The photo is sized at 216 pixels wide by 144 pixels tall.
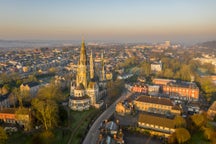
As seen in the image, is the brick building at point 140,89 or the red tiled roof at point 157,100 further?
the brick building at point 140,89

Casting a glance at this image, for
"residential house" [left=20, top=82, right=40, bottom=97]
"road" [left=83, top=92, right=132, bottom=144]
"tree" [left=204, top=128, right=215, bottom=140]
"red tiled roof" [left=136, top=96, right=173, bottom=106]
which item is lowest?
"road" [left=83, top=92, right=132, bottom=144]

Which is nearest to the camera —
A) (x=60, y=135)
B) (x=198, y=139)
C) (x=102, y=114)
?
(x=198, y=139)

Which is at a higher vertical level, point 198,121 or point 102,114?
point 198,121

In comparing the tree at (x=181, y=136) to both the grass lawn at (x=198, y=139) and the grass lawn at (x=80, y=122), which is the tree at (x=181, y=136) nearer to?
the grass lawn at (x=198, y=139)

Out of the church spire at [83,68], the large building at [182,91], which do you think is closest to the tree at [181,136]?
the church spire at [83,68]

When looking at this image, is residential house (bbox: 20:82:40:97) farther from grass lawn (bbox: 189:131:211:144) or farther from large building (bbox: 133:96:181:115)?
grass lawn (bbox: 189:131:211:144)

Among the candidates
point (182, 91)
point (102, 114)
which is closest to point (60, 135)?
point (102, 114)

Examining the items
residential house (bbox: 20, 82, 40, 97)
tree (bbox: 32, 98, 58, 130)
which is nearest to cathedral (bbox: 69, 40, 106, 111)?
tree (bbox: 32, 98, 58, 130)

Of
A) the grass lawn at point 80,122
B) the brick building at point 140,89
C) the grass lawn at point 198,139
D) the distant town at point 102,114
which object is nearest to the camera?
the grass lawn at point 198,139

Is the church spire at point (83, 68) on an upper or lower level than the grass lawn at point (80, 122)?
upper

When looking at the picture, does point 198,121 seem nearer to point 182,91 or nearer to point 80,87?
point 182,91

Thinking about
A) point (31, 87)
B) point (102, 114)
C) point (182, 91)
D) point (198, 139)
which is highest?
point (31, 87)
